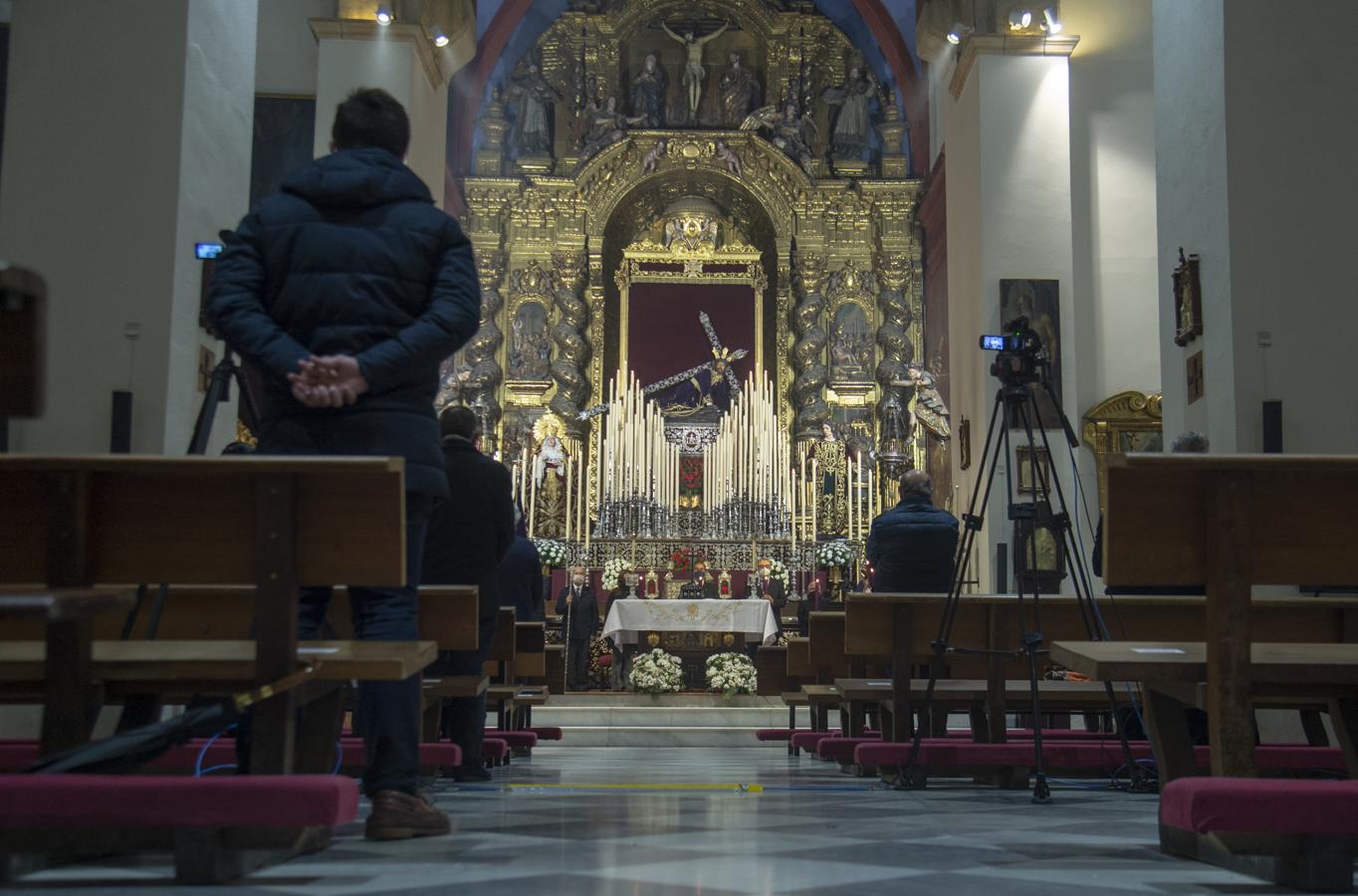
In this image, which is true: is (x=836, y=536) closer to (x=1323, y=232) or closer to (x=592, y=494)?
(x=592, y=494)

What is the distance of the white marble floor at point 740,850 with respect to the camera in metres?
2.58

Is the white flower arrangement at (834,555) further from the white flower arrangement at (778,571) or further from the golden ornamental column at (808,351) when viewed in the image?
the golden ornamental column at (808,351)

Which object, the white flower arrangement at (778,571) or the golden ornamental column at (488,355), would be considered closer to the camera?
the white flower arrangement at (778,571)

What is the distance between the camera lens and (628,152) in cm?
1855

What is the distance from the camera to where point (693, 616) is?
12.4 meters

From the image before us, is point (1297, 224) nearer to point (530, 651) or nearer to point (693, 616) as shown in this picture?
point (530, 651)

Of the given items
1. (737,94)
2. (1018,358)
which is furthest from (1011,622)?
(737,94)

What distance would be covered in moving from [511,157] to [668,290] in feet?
8.35

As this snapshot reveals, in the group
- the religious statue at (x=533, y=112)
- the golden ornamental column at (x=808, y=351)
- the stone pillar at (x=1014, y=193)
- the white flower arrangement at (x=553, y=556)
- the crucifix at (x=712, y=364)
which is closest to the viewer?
the stone pillar at (x=1014, y=193)

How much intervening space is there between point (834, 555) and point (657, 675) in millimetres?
3538

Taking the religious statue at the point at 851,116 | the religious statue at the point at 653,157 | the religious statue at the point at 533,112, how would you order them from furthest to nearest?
the religious statue at the point at 851,116 → the religious statue at the point at 533,112 → the religious statue at the point at 653,157

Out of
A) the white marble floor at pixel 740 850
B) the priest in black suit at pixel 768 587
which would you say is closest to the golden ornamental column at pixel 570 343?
the priest in black suit at pixel 768 587

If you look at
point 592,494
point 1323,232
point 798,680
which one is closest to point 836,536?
point 592,494

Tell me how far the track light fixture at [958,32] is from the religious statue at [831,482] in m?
5.44
